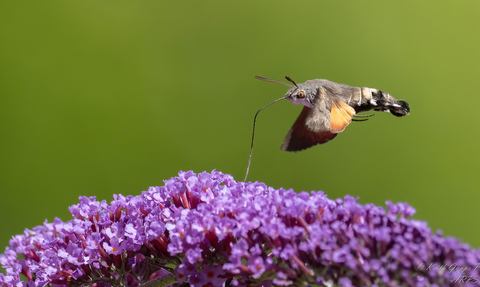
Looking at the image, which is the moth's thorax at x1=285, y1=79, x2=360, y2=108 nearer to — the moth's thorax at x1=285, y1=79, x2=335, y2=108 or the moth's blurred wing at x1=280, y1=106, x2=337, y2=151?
the moth's thorax at x1=285, y1=79, x2=335, y2=108

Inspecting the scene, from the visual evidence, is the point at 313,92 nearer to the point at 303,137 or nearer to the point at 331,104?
the point at 331,104

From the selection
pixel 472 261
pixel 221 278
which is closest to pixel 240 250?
pixel 221 278

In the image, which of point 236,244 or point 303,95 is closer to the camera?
point 236,244

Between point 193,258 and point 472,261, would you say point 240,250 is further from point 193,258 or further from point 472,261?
point 472,261
